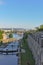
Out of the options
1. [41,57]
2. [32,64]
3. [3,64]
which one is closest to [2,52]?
[3,64]

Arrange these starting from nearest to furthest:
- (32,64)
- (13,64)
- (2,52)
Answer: (32,64) → (13,64) → (2,52)

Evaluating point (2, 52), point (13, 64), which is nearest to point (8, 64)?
point (13, 64)

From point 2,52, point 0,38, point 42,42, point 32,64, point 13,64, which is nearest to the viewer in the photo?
point 42,42

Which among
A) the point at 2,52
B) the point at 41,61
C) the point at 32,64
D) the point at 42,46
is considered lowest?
the point at 2,52

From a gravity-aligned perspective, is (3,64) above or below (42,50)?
below

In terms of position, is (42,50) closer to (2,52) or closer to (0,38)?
(2,52)

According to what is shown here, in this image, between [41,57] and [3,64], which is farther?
[3,64]

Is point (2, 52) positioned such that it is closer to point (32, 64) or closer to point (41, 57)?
point (32, 64)

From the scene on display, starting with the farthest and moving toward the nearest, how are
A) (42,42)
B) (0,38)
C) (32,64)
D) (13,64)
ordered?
1. (0,38)
2. (13,64)
3. (32,64)
4. (42,42)

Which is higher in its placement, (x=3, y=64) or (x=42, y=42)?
(x=42, y=42)
